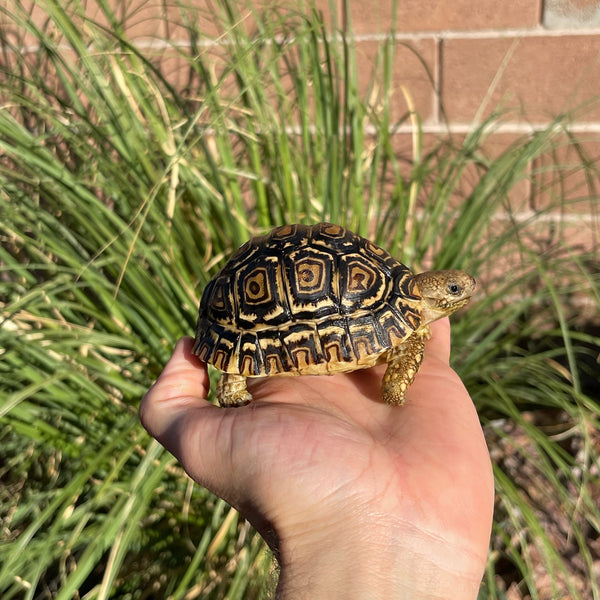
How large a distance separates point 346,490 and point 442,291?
61 centimetres

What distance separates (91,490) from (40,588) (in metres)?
0.48

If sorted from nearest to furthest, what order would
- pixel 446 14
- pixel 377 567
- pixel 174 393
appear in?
pixel 377 567, pixel 174 393, pixel 446 14

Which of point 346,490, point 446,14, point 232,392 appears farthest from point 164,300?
point 446,14

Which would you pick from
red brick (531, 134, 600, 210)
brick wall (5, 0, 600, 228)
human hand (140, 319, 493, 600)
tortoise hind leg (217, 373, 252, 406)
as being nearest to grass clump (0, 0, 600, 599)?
red brick (531, 134, 600, 210)

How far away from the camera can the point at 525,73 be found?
7.75 ft

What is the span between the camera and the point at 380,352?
1468 millimetres

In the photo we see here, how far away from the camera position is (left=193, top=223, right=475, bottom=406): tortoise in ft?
4.74

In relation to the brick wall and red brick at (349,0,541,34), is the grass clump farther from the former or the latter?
red brick at (349,0,541,34)

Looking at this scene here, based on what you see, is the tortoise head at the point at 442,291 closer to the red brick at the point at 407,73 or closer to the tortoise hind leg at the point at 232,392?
the tortoise hind leg at the point at 232,392

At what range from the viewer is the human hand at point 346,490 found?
1.18 meters

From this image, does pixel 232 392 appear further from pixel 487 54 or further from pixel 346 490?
pixel 487 54

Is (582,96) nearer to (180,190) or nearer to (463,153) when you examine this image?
(463,153)

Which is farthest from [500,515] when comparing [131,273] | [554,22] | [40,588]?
[554,22]

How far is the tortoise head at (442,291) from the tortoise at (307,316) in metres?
0.08
